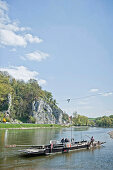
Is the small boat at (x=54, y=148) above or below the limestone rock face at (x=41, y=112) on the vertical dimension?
below

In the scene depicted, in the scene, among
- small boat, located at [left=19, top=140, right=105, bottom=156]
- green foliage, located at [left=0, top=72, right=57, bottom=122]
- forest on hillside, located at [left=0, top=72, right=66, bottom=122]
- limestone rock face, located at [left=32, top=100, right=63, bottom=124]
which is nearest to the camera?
small boat, located at [left=19, top=140, right=105, bottom=156]

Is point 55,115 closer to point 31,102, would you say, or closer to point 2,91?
point 31,102

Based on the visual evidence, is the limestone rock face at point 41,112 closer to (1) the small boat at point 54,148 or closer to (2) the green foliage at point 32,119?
(2) the green foliage at point 32,119

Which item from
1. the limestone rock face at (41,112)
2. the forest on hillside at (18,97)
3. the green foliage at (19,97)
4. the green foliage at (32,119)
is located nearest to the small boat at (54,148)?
the forest on hillside at (18,97)

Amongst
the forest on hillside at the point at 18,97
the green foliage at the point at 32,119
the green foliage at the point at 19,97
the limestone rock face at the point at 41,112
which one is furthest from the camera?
the limestone rock face at the point at 41,112

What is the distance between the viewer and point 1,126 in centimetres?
7719

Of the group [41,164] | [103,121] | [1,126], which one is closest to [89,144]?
[41,164]

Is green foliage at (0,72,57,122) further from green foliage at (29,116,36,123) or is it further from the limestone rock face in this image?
the limestone rock face

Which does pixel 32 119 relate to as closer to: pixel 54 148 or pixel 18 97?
pixel 18 97

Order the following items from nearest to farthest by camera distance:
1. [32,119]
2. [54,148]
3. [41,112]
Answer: [54,148] → [32,119] → [41,112]

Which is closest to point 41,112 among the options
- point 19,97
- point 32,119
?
point 32,119

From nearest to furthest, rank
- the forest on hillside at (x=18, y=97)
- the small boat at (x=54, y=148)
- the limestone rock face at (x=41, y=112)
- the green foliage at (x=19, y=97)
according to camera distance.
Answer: the small boat at (x=54, y=148) → the forest on hillside at (x=18, y=97) → the green foliage at (x=19, y=97) → the limestone rock face at (x=41, y=112)

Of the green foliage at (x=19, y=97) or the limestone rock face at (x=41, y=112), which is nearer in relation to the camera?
the green foliage at (x=19, y=97)

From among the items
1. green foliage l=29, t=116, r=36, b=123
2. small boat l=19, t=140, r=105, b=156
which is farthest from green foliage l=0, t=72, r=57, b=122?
small boat l=19, t=140, r=105, b=156
